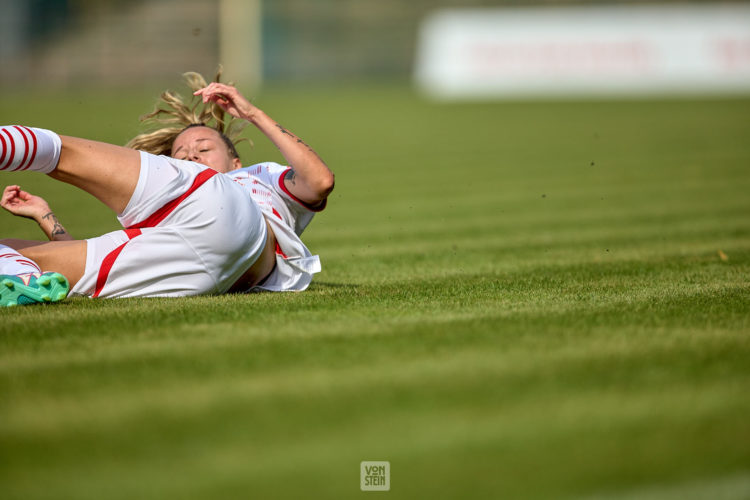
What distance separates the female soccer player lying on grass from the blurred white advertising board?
87.1 ft

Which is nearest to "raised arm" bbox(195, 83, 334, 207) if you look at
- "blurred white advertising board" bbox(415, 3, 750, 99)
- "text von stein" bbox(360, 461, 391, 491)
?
"text von stein" bbox(360, 461, 391, 491)

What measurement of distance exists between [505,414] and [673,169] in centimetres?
1041

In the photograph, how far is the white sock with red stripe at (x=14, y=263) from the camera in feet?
14.0

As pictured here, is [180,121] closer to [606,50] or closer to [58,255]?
[58,255]

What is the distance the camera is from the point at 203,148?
198 inches

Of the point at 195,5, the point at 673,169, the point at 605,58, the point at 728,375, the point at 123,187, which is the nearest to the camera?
the point at 728,375

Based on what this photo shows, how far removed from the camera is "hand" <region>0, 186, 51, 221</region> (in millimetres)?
4785

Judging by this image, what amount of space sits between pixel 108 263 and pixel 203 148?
3.10 feet

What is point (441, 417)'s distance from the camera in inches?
107

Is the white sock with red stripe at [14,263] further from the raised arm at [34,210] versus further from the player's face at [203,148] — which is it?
the player's face at [203,148]

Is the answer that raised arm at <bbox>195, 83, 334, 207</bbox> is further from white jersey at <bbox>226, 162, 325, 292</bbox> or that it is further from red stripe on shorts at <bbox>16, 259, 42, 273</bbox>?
red stripe on shorts at <bbox>16, 259, 42, 273</bbox>

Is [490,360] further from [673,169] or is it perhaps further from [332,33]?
[332,33]

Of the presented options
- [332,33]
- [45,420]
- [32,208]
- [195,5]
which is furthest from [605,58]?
[45,420]

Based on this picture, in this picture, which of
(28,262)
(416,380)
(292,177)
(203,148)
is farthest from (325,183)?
(416,380)
